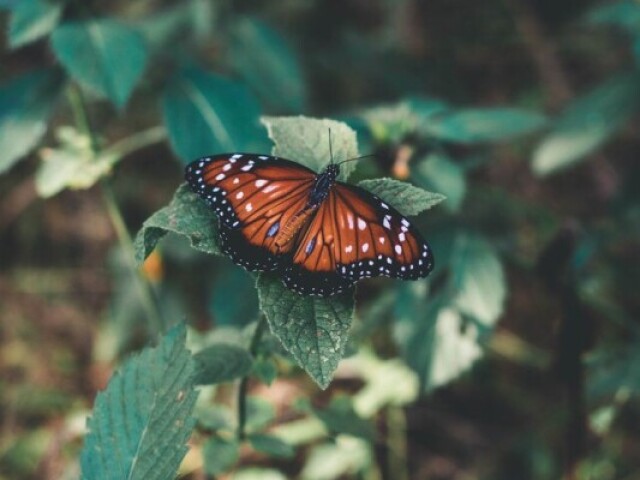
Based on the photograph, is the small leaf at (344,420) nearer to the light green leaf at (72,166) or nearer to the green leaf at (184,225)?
the green leaf at (184,225)

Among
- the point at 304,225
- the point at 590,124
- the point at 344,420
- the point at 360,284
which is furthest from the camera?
the point at 360,284

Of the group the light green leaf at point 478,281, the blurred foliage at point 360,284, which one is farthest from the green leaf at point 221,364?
the light green leaf at point 478,281

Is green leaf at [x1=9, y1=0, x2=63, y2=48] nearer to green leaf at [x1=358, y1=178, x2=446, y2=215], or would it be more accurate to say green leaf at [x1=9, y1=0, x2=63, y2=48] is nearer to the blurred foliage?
Answer: the blurred foliage

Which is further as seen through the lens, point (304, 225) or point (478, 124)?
point (478, 124)

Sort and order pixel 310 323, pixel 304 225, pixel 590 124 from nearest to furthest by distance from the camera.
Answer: pixel 310 323 < pixel 304 225 < pixel 590 124

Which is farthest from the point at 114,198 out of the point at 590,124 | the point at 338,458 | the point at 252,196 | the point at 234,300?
the point at 590,124

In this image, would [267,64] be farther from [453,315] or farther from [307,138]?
[307,138]

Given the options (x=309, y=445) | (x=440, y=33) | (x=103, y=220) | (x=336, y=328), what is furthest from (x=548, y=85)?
(x=336, y=328)

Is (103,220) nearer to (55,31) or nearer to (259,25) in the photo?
(259,25)
